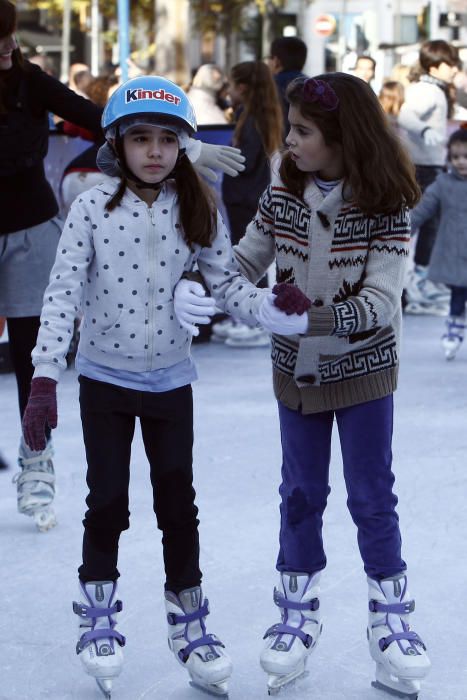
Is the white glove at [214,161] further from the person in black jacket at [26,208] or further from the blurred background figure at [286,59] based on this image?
the blurred background figure at [286,59]

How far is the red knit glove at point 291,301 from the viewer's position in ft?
9.09

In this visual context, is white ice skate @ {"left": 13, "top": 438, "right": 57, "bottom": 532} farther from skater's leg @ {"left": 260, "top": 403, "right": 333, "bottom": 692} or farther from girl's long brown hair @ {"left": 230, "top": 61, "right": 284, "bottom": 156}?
girl's long brown hair @ {"left": 230, "top": 61, "right": 284, "bottom": 156}

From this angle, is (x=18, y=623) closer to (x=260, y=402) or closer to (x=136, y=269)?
(x=136, y=269)

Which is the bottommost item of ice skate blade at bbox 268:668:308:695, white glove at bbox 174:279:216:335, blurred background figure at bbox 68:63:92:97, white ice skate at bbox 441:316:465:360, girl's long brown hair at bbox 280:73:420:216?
white ice skate at bbox 441:316:465:360

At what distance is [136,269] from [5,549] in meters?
1.56

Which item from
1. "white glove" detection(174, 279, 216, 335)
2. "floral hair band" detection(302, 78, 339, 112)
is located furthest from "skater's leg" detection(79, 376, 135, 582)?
"floral hair band" detection(302, 78, 339, 112)

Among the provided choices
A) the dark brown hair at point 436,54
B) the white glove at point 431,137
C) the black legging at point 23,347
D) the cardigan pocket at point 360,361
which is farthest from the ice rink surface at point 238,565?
the dark brown hair at point 436,54

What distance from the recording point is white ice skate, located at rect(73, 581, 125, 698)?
3049mm

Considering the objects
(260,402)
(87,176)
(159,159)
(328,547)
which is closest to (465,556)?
(328,547)

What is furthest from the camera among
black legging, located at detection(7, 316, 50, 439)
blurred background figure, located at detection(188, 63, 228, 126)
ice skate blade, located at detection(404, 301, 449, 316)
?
blurred background figure, located at detection(188, 63, 228, 126)

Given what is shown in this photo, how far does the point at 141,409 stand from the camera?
303 cm

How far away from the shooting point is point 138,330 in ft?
9.88

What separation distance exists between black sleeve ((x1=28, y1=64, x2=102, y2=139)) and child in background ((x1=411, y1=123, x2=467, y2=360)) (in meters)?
3.65

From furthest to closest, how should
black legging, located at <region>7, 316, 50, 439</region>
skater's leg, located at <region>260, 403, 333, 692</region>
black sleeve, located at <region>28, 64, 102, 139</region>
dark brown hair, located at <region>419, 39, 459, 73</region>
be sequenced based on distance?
1. dark brown hair, located at <region>419, 39, 459, 73</region>
2. black legging, located at <region>7, 316, 50, 439</region>
3. black sleeve, located at <region>28, 64, 102, 139</region>
4. skater's leg, located at <region>260, 403, 333, 692</region>
